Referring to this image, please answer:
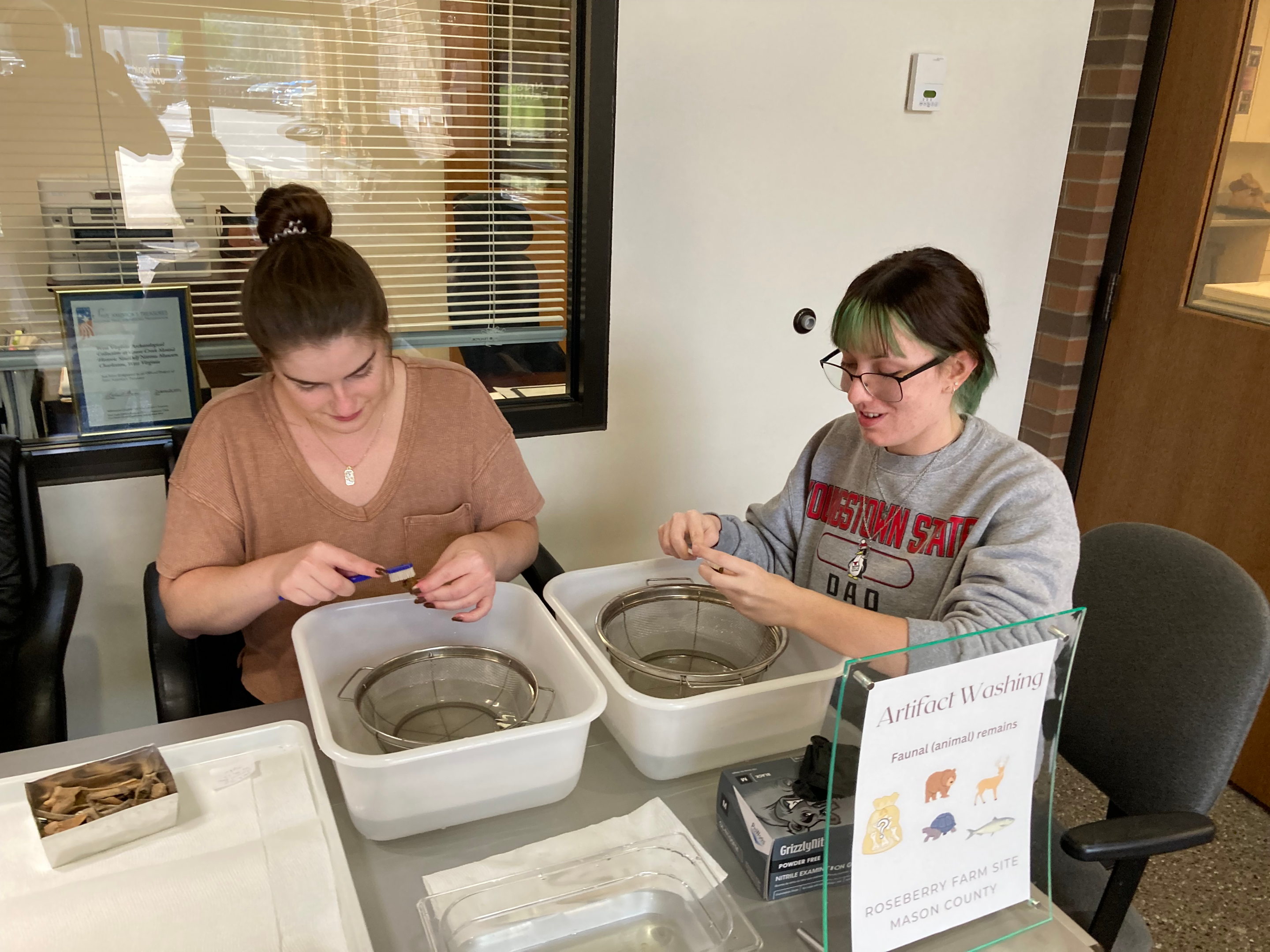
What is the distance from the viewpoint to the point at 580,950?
0.82 meters

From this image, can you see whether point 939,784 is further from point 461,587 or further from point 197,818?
point 197,818

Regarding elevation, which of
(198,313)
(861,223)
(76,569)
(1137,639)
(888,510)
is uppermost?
(861,223)

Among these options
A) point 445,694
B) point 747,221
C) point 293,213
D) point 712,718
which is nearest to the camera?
point 712,718

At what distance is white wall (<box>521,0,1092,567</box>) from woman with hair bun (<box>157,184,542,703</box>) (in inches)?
23.8

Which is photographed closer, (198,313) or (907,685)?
(907,685)

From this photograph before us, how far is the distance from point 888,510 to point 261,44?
1.39 m

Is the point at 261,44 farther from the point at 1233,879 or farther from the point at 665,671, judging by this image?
the point at 1233,879

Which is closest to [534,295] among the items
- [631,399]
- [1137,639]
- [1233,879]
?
[631,399]

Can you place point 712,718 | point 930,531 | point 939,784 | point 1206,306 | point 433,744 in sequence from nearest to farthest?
point 939,784
point 433,744
point 712,718
point 930,531
point 1206,306

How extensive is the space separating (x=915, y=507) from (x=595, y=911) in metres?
0.69

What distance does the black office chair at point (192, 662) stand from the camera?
1.30m

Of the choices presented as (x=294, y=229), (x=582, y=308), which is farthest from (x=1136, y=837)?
(x=294, y=229)

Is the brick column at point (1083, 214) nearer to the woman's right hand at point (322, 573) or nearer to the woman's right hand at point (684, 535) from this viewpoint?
the woman's right hand at point (684, 535)

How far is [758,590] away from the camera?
1059mm
